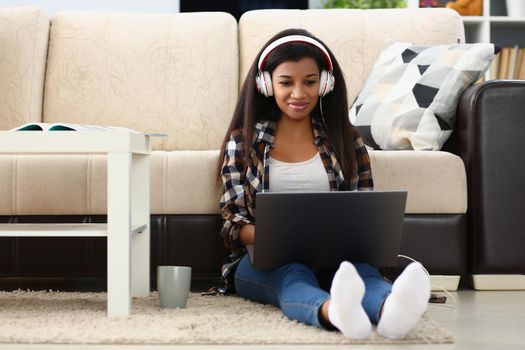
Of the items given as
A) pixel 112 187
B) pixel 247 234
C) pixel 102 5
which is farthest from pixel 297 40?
pixel 102 5

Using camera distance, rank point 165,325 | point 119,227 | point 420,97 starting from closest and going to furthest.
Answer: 1. point 165,325
2. point 119,227
3. point 420,97

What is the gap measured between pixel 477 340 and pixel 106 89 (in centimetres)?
156

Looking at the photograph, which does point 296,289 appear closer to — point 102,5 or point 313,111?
point 313,111

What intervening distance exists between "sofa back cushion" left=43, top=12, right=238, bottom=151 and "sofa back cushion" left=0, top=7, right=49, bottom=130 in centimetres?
4

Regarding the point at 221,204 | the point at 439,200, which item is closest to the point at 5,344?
the point at 221,204

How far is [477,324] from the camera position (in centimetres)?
156

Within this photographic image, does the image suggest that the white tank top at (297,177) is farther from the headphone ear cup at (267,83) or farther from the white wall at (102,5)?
the white wall at (102,5)

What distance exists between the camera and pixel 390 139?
2225mm

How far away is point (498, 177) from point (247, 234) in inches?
28.3

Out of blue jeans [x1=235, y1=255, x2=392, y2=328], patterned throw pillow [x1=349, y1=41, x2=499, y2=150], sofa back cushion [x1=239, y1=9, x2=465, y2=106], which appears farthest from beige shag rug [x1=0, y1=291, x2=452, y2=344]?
sofa back cushion [x1=239, y1=9, x2=465, y2=106]

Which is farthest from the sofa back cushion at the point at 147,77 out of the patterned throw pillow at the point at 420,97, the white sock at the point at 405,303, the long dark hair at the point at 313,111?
the white sock at the point at 405,303

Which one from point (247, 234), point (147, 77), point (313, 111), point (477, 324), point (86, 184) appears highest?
point (147, 77)

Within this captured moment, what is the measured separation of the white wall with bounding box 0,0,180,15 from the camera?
12.2ft

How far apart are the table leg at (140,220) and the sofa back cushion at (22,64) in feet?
2.62
